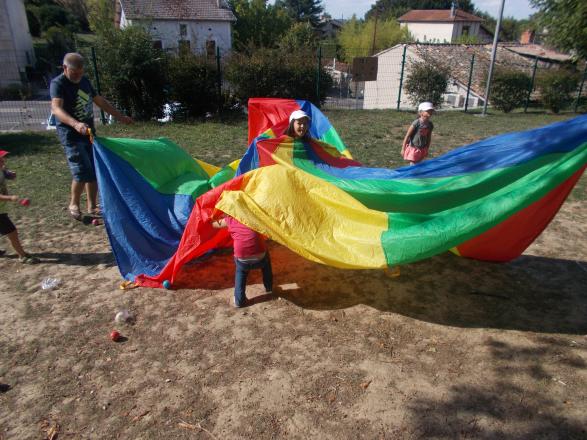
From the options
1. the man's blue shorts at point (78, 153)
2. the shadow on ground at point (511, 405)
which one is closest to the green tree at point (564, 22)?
the shadow on ground at point (511, 405)

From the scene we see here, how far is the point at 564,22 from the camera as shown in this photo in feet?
40.5

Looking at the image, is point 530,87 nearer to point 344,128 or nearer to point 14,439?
point 344,128

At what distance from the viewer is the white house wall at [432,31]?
57.2m

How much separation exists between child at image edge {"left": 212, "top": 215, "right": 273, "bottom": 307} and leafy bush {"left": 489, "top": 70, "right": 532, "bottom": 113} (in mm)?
17410

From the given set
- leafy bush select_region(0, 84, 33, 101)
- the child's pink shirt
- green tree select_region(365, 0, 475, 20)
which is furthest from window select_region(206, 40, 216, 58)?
green tree select_region(365, 0, 475, 20)

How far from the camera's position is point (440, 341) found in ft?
10.8

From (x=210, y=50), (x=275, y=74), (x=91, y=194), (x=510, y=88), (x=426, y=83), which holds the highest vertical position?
(x=210, y=50)

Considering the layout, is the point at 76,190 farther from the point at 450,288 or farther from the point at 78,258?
the point at 450,288

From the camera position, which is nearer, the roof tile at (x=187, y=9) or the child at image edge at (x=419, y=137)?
the child at image edge at (x=419, y=137)

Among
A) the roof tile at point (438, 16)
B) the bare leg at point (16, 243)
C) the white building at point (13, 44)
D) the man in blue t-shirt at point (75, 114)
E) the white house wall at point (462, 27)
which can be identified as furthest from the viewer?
the white house wall at point (462, 27)

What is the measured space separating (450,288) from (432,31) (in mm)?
63225

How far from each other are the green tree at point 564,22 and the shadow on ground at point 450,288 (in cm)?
890

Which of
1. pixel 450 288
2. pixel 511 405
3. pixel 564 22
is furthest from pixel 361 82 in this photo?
pixel 511 405

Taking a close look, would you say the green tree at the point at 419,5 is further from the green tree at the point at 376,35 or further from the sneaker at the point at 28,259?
the sneaker at the point at 28,259
